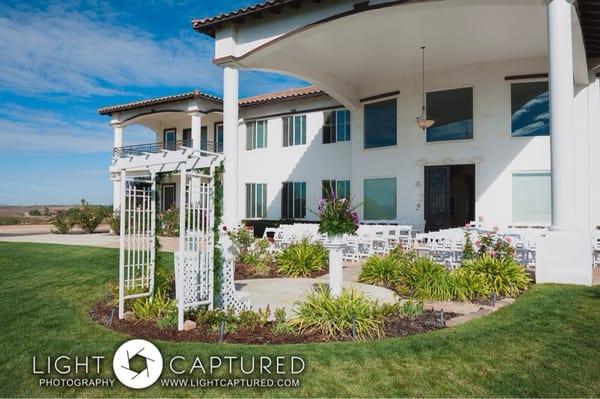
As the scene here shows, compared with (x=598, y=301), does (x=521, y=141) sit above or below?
above

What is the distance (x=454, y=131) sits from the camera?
1585 centimetres

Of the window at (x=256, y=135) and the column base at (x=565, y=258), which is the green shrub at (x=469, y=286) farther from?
the window at (x=256, y=135)

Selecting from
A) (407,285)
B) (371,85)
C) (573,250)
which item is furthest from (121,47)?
(573,250)

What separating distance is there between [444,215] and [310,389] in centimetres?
1341

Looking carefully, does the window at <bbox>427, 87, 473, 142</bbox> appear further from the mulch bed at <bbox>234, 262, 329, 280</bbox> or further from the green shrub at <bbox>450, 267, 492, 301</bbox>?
the green shrub at <bbox>450, 267, 492, 301</bbox>

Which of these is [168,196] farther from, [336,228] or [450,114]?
[336,228]

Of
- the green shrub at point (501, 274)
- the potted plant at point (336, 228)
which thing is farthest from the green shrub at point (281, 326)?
the green shrub at point (501, 274)

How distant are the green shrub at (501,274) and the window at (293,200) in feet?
41.7

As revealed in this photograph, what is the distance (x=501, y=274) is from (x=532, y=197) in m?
7.77

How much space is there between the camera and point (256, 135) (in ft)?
74.1

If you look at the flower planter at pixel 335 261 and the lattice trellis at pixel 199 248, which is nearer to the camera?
the lattice trellis at pixel 199 248

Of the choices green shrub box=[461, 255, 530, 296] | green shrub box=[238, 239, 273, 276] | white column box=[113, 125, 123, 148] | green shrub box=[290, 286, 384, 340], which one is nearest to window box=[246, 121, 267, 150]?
white column box=[113, 125, 123, 148]

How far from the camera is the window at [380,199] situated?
17203 mm

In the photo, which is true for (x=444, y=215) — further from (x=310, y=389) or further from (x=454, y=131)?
(x=310, y=389)
